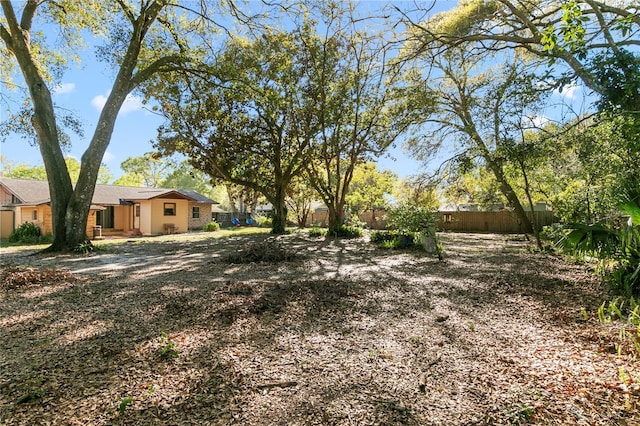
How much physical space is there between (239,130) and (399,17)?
36.0 ft

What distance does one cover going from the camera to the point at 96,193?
62.7ft

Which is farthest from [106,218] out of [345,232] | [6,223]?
[345,232]

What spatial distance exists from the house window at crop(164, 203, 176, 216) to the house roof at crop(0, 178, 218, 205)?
538 millimetres

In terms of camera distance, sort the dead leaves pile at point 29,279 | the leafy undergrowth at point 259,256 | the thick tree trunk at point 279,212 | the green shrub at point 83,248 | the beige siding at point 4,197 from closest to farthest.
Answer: the dead leaves pile at point 29,279
the leafy undergrowth at point 259,256
the green shrub at point 83,248
the beige siding at point 4,197
the thick tree trunk at point 279,212

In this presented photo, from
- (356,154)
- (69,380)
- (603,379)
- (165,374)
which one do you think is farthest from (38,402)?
(356,154)

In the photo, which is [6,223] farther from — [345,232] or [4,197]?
[345,232]

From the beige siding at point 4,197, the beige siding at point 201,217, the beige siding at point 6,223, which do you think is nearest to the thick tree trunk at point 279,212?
the beige siding at point 201,217

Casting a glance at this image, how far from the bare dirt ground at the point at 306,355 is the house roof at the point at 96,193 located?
1453 centimetres

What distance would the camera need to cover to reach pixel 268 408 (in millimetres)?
1937

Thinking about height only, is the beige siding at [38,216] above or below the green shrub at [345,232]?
above

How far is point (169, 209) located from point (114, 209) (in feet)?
10.5

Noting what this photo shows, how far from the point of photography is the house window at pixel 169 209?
20.0m

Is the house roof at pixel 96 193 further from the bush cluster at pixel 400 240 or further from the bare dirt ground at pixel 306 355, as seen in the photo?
the bare dirt ground at pixel 306 355

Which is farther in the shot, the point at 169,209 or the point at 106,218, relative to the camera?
the point at 169,209
